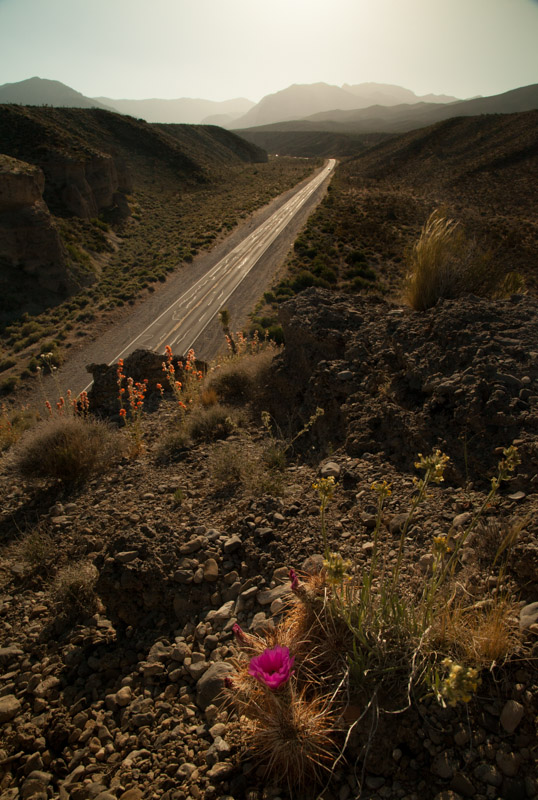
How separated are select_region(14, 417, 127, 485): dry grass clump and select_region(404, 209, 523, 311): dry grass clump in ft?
16.4

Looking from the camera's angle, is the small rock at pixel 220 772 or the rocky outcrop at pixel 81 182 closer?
the small rock at pixel 220 772

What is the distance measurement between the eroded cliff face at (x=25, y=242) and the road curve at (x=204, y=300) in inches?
301

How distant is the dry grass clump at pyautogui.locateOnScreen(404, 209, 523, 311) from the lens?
6.24 m

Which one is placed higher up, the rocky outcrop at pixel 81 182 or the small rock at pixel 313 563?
the rocky outcrop at pixel 81 182

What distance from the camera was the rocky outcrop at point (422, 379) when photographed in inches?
137

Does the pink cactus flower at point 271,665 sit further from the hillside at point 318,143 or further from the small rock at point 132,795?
the hillside at point 318,143

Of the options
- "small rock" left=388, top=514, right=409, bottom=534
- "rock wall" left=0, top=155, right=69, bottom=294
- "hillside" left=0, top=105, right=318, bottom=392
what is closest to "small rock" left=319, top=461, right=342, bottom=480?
"small rock" left=388, top=514, right=409, bottom=534

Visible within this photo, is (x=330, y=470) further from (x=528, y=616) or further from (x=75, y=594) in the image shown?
(x=75, y=594)

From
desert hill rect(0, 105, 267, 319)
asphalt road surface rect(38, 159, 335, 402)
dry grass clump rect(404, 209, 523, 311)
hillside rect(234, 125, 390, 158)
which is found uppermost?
hillside rect(234, 125, 390, 158)

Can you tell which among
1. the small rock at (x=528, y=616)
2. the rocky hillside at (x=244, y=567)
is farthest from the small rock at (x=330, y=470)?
the small rock at (x=528, y=616)

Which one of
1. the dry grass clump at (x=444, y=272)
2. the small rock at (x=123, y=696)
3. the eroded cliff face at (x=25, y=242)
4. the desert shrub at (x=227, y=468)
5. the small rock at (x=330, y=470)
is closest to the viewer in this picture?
the small rock at (x=123, y=696)

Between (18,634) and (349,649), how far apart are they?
259 centimetres

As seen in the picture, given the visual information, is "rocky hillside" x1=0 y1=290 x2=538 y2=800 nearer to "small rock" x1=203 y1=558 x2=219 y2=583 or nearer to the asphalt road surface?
"small rock" x1=203 y1=558 x2=219 y2=583

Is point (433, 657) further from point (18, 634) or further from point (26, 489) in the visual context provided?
point (26, 489)
